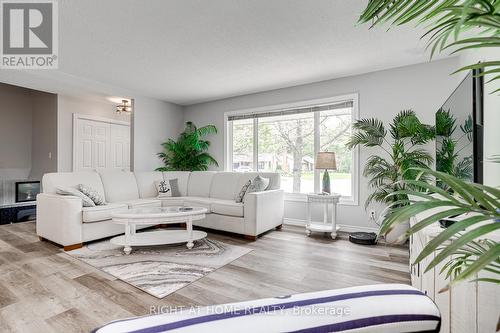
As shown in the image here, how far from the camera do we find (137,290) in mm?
2121

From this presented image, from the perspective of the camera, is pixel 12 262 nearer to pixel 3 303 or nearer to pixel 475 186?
pixel 3 303

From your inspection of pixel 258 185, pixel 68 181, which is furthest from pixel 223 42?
pixel 68 181

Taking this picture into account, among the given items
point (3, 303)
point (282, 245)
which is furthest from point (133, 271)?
point (282, 245)

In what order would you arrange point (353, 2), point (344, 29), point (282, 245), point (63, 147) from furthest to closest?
point (63, 147) < point (282, 245) < point (344, 29) < point (353, 2)

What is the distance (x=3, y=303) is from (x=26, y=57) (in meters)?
3.06

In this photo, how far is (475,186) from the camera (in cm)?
52

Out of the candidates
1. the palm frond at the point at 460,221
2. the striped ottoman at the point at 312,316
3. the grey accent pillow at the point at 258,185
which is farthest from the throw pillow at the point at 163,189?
the palm frond at the point at 460,221

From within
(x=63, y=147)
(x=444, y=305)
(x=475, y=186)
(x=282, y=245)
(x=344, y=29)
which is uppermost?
(x=344, y=29)

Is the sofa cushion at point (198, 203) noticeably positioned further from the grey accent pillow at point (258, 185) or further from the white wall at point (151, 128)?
the white wall at point (151, 128)

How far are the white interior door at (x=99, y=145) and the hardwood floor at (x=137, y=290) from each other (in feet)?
8.11

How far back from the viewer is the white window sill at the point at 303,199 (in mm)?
4031

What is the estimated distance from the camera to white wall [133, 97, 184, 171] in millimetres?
5207

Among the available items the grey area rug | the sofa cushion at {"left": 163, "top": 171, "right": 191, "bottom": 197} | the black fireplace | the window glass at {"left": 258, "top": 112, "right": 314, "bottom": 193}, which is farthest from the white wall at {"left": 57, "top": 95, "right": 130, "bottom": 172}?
the window glass at {"left": 258, "top": 112, "right": 314, "bottom": 193}

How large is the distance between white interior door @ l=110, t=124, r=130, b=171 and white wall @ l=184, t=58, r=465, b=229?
11.6 ft
